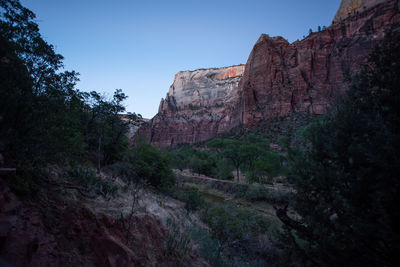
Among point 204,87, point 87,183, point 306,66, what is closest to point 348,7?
point 306,66

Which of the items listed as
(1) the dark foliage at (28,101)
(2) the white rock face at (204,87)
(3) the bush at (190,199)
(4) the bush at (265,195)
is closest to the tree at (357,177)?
(1) the dark foliage at (28,101)

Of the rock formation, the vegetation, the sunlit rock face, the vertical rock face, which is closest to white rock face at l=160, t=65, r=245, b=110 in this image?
the sunlit rock face

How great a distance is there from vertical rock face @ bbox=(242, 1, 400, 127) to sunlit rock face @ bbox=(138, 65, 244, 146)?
17938 mm

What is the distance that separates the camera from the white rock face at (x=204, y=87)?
119 metres

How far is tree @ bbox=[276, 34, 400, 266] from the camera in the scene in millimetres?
3268

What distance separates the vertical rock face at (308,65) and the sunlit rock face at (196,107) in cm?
1794

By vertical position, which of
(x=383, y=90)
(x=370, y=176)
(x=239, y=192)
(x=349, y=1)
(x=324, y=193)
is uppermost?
(x=349, y=1)

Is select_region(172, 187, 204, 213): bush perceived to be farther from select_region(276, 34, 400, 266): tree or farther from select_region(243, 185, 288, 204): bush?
select_region(276, 34, 400, 266): tree

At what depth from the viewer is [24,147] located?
464 cm

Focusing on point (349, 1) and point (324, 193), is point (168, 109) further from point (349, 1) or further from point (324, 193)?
point (324, 193)

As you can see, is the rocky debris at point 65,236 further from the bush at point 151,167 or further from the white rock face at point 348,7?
the white rock face at point 348,7

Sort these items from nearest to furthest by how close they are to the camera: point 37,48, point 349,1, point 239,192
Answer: point 37,48 → point 239,192 → point 349,1

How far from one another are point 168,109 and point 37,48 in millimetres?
118431

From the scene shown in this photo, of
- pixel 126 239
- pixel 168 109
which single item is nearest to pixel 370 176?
pixel 126 239
